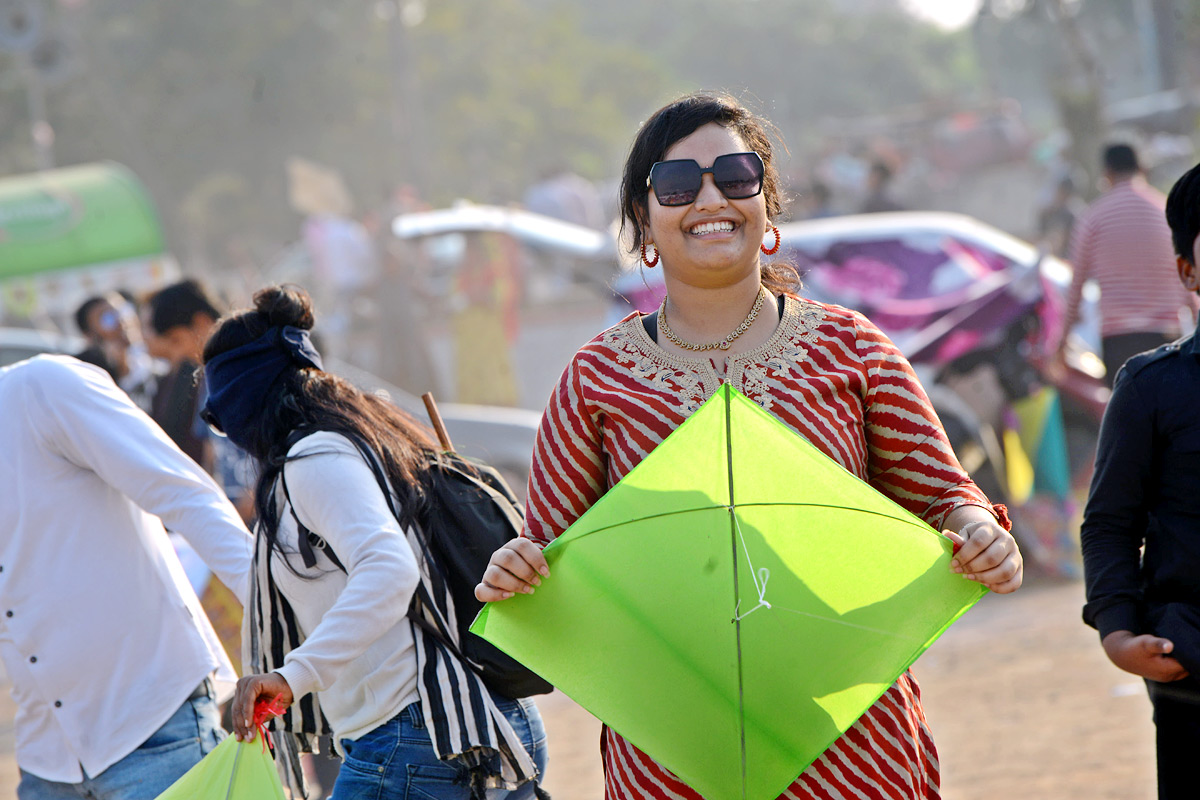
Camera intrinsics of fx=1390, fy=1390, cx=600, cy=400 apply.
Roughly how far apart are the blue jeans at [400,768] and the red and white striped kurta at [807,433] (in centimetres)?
44

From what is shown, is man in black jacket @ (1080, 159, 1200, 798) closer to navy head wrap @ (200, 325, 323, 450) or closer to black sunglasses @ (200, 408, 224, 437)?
navy head wrap @ (200, 325, 323, 450)

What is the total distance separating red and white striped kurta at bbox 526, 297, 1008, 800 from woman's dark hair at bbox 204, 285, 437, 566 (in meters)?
0.47

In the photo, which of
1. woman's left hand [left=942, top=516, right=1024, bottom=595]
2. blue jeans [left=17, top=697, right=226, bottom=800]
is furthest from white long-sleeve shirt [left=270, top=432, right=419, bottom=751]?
woman's left hand [left=942, top=516, right=1024, bottom=595]

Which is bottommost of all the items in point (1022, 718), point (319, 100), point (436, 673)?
point (1022, 718)

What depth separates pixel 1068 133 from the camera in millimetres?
20484

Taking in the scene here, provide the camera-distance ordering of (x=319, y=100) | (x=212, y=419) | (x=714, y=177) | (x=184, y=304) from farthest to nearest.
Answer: (x=319, y=100)
(x=184, y=304)
(x=212, y=419)
(x=714, y=177)

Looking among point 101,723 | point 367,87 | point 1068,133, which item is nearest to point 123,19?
point 367,87

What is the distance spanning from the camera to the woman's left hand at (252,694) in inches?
92.9

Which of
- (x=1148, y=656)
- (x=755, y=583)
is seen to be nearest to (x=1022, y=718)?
(x=1148, y=656)

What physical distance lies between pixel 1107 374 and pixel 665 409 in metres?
5.50

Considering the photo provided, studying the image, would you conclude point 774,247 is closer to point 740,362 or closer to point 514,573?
point 740,362

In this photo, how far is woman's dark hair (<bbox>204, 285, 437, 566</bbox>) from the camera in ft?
8.70

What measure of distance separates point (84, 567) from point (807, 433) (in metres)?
1.64

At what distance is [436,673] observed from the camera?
8.47 feet
